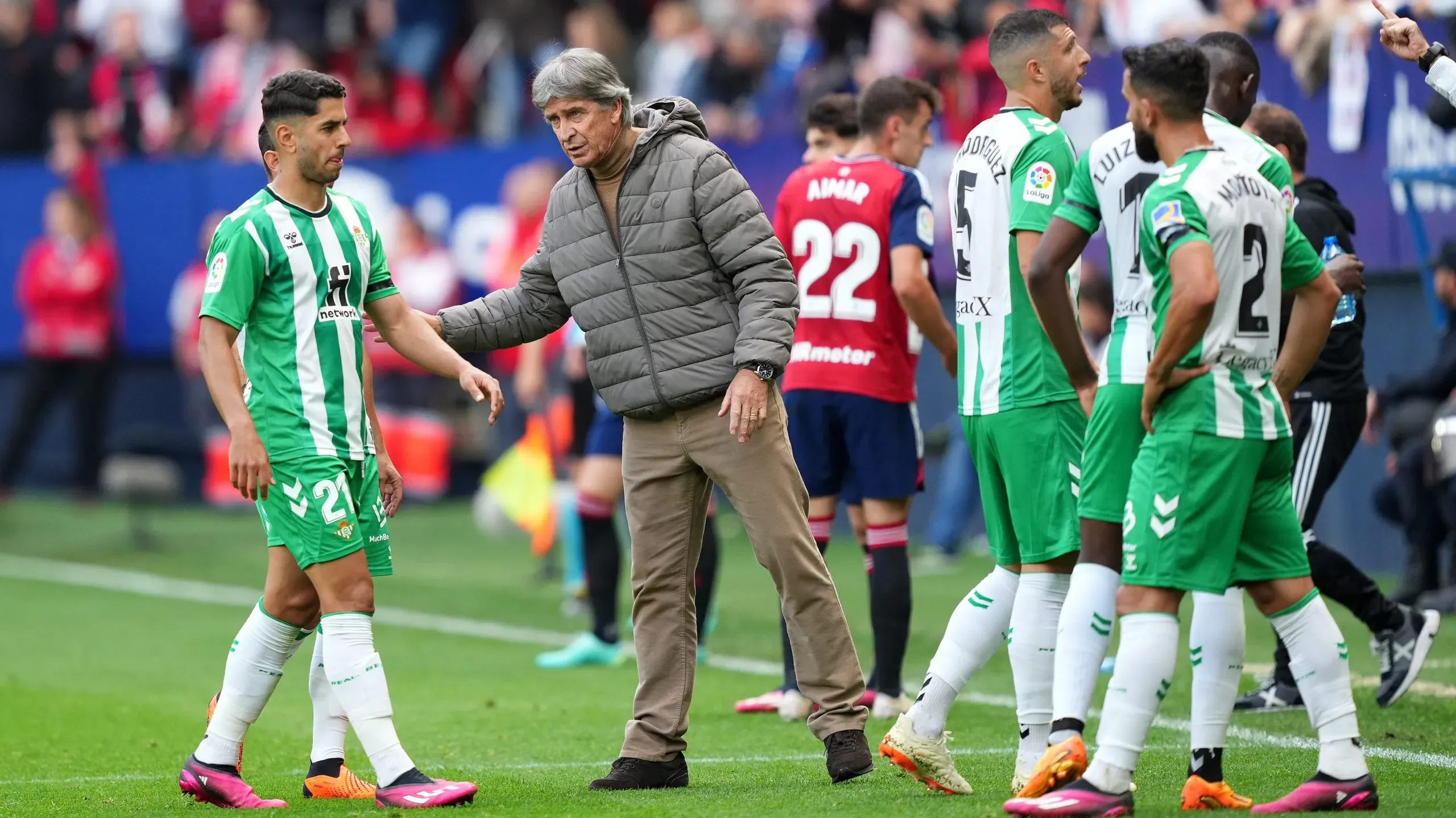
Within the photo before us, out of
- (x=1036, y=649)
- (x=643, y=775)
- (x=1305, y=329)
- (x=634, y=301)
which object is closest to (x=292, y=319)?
(x=634, y=301)

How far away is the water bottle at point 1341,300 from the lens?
23.6ft

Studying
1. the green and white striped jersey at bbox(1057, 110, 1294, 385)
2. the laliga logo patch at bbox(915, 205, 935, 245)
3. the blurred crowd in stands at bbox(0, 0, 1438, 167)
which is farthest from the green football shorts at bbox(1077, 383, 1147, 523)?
the blurred crowd in stands at bbox(0, 0, 1438, 167)

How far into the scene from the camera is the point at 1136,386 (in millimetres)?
5426

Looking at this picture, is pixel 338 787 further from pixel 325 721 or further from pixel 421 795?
pixel 421 795

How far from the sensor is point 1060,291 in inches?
218

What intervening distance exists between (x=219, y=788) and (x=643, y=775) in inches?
51.6

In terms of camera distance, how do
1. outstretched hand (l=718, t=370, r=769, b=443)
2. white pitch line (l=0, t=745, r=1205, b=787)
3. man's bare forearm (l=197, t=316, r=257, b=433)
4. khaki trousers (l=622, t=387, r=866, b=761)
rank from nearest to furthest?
1. man's bare forearm (l=197, t=316, r=257, b=433)
2. outstretched hand (l=718, t=370, r=769, b=443)
3. khaki trousers (l=622, t=387, r=866, b=761)
4. white pitch line (l=0, t=745, r=1205, b=787)

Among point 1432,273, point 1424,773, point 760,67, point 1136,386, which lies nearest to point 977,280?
point 1136,386

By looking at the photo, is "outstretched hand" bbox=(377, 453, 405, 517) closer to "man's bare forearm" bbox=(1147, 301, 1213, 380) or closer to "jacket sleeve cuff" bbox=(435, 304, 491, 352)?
"jacket sleeve cuff" bbox=(435, 304, 491, 352)

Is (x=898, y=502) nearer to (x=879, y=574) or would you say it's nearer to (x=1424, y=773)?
(x=879, y=574)

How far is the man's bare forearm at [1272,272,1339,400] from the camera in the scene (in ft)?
18.0

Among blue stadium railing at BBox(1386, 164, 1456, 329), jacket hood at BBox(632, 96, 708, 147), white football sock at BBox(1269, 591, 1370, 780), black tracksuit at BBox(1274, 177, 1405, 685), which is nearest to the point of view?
white football sock at BBox(1269, 591, 1370, 780)

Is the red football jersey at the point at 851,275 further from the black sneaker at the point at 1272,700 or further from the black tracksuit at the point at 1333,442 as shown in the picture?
the black sneaker at the point at 1272,700

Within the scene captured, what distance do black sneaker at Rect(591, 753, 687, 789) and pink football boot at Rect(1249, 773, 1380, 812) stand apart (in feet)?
6.32
